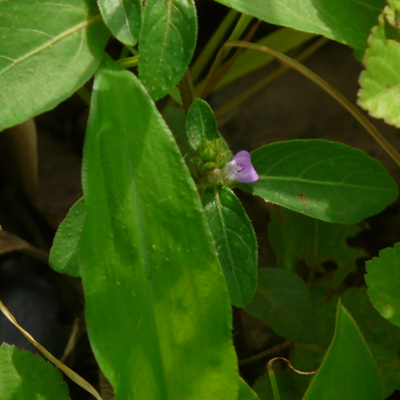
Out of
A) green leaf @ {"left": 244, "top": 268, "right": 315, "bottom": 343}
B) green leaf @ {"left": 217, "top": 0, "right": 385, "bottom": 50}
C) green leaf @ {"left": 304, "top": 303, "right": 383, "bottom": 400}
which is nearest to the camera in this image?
green leaf @ {"left": 304, "top": 303, "right": 383, "bottom": 400}

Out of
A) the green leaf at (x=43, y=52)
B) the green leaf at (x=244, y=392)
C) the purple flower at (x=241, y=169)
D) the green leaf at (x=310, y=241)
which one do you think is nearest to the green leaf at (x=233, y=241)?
the purple flower at (x=241, y=169)

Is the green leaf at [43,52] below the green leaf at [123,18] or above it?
below

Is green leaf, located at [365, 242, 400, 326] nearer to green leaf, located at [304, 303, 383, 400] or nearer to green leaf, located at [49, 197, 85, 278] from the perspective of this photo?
green leaf, located at [304, 303, 383, 400]


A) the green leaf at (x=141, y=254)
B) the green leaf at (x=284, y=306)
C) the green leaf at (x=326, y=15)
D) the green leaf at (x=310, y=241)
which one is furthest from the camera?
the green leaf at (x=310, y=241)

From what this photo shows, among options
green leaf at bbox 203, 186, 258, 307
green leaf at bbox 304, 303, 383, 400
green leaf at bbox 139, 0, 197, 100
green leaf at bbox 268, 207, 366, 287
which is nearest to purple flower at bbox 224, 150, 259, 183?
green leaf at bbox 203, 186, 258, 307

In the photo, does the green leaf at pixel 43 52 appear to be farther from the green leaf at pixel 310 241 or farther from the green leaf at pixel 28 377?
the green leaf at pixel 310 241
